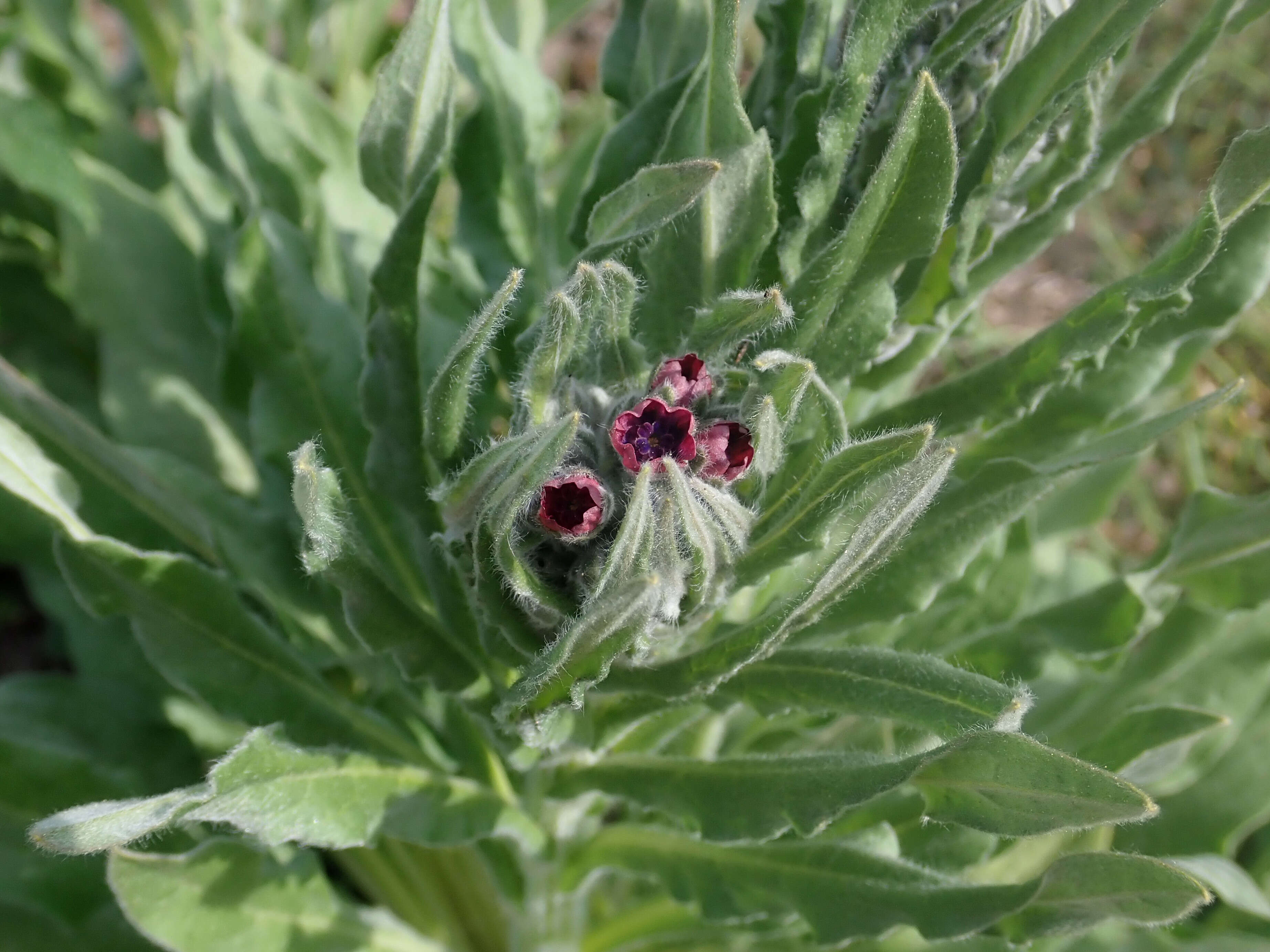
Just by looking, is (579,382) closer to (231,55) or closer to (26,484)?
(26,484)

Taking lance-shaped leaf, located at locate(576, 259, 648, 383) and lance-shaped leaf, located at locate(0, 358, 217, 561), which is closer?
lance-shaped leaf, located at locate(576, 259, 648, 383)

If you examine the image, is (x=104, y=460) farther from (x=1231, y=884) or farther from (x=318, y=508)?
(x=1231, y=884)

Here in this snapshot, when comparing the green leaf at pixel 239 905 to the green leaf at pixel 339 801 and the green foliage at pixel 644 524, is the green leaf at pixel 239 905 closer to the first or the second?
the green foliage at pixel 644 524

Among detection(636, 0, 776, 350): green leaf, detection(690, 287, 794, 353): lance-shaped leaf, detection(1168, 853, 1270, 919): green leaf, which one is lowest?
detection(1168, 853, 1270, 919): green leaf

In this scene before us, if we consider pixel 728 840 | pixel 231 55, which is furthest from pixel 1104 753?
pixel 231 55

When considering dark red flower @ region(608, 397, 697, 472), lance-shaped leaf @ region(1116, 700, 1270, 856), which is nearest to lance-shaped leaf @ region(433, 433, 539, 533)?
dark red flower @ region(608, 397, 697, 472)

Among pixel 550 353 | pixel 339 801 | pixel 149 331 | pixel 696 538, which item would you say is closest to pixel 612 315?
pixel 550 353

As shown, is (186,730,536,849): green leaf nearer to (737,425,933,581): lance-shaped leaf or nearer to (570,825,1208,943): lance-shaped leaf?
(570,825,1208,943): lance-shaped leaf
